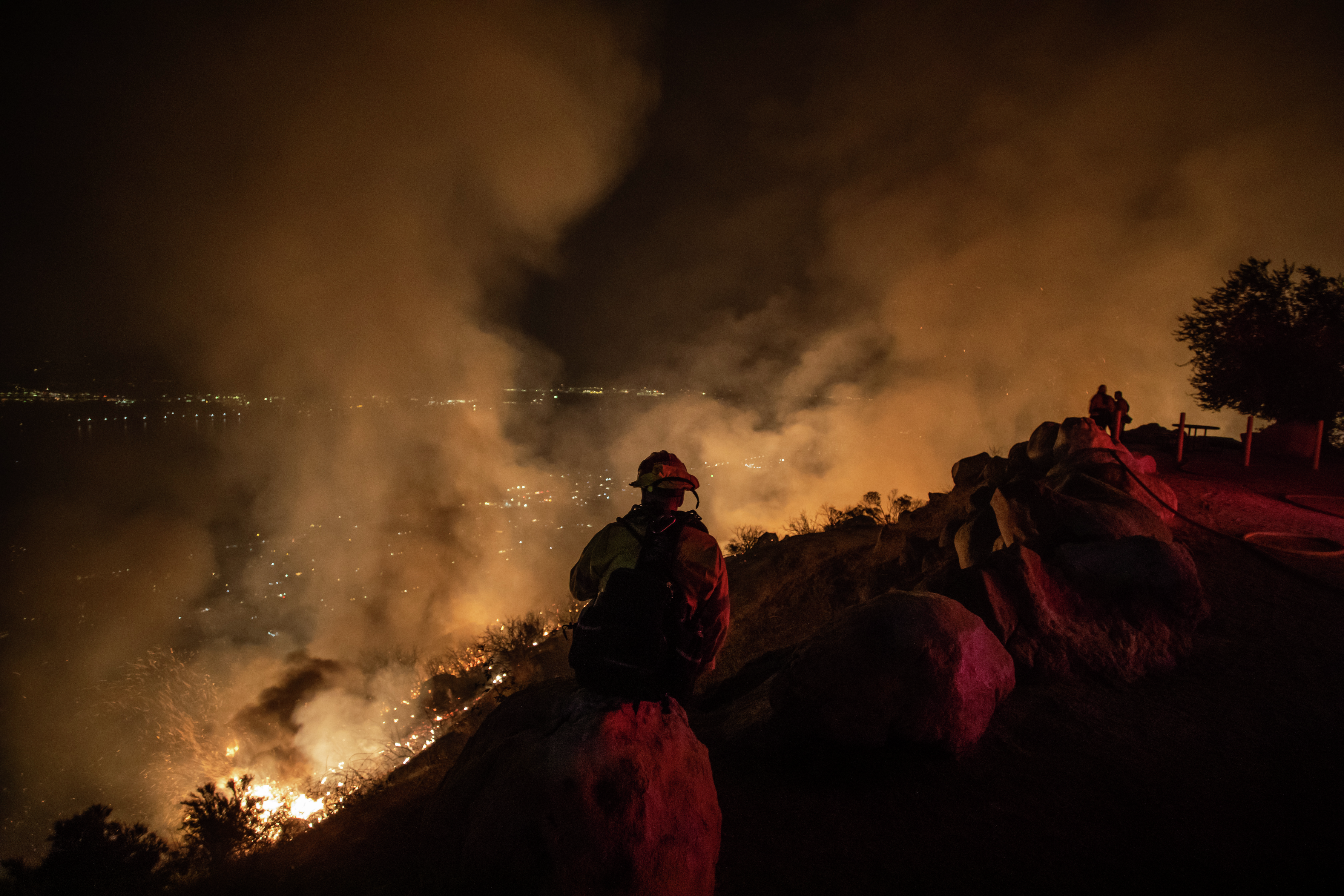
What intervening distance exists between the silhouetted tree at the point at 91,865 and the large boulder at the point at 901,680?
22.5 ft

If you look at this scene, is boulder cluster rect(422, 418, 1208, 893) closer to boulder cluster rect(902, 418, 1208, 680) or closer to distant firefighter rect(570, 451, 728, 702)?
boulder cluster rect(902, 418, 1208, 680)

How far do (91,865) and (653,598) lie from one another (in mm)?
7581

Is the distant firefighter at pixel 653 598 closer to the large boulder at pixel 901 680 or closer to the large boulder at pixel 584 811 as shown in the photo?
the large boulder at pixel 584 811

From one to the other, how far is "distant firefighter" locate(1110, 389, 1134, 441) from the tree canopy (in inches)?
245

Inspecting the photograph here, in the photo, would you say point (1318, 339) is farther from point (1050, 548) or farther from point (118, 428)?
point (118, 428)

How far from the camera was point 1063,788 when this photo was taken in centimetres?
357

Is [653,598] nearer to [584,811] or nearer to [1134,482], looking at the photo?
[584,811]

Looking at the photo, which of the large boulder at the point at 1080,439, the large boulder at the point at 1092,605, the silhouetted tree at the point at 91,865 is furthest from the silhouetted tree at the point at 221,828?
the large boulder at the point at 1080,439

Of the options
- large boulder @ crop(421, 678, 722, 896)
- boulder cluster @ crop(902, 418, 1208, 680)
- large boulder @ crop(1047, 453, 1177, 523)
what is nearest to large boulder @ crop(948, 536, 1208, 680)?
boulder cluster @ crop(902, 418, 1208, 680)

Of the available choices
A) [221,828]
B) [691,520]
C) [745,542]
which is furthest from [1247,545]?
[221,828]

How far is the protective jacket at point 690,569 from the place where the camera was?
9.61ft

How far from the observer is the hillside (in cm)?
304

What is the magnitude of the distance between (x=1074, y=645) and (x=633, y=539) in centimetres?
425

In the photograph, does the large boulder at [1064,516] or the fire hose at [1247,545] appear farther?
the large boulder at [1064,516]
